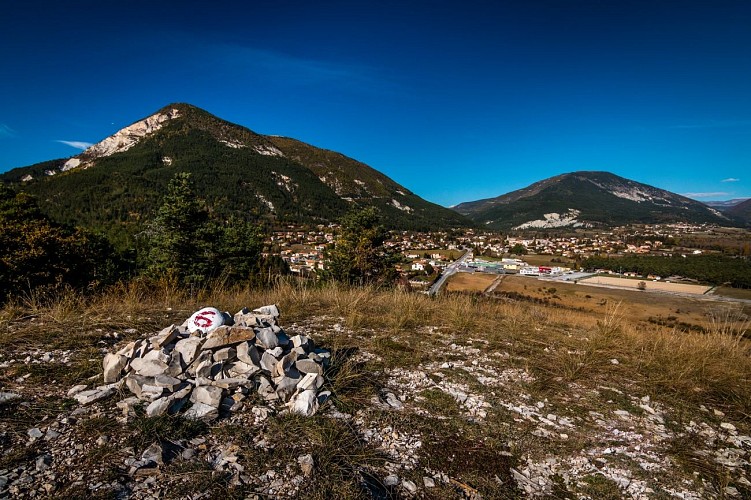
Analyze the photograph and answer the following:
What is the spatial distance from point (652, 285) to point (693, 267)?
2025 cm

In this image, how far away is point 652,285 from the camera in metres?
54.7

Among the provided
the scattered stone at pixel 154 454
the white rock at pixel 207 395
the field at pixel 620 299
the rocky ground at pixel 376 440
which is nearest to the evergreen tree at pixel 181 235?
the rocky ground at pixel 376 440

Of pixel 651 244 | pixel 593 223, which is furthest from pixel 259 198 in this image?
pixel 593 223

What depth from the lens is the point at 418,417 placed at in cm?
338

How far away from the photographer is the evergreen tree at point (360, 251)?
18.9m

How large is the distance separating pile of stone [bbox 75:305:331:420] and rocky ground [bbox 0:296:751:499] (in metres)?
0.09

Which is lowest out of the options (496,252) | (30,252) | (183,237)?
(496,252)

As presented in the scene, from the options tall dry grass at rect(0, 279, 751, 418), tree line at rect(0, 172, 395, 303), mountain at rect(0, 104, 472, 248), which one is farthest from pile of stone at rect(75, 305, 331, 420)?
mountain at rect(0, 104, 472, 248)

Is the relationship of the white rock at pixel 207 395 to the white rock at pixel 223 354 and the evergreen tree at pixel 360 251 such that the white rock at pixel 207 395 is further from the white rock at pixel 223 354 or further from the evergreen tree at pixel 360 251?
the evergreen tree at pixel 360 251

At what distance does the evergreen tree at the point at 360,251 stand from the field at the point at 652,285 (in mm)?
50264

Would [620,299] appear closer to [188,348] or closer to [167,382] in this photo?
[188,348]

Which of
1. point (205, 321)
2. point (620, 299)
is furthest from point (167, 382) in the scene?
point (620, 299)

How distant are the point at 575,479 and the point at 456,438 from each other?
37.9 inches

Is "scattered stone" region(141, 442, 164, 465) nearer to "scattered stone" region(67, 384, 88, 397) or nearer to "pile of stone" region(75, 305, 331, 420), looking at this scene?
"pile of stone" region(75, 305, 331, 420)
